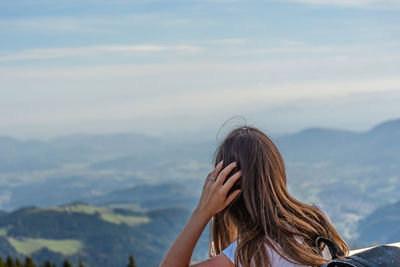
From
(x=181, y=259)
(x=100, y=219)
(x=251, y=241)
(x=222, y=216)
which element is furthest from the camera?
(x=100, y=219)

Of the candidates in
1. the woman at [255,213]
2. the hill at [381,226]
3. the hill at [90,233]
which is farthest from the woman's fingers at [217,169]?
the hill at [381,226]

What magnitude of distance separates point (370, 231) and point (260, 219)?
626ft

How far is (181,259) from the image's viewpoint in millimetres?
2463

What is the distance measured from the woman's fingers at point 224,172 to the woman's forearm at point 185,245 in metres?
0.22

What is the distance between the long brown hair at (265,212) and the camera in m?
2.29

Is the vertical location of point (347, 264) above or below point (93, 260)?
above

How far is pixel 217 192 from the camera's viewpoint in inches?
94.0

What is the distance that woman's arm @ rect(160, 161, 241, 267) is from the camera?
2377mm

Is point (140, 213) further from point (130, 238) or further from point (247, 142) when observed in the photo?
point (247, 142)

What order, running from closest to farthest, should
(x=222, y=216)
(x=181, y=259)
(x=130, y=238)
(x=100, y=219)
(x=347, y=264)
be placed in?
1. (x=347, y=264)
2. (x=181, y=259)
3. (x=222, y=216)
4. (x=130, y=238)
5. (x=100, y=219)

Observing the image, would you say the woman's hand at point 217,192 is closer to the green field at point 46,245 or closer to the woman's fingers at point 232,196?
the woman's fingers at point 232,196

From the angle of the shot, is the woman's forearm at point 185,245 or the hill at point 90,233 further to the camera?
the hill at point 90,233

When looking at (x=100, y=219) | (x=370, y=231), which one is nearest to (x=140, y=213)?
(x=100, y=219)

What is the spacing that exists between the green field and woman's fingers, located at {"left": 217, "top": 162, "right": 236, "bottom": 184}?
149913 mm
